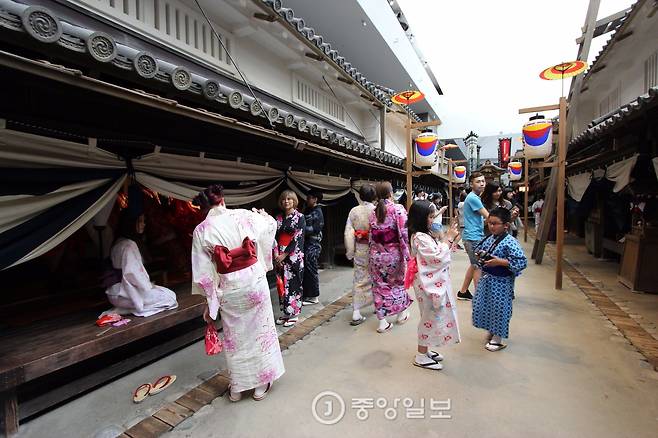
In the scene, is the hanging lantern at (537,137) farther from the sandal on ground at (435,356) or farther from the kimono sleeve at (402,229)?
the sandal on ground at (435,356)

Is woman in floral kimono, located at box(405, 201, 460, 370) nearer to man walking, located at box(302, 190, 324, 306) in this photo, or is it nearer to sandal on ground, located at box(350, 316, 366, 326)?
sandal on ground, located at box(350, 316, 366, 326)

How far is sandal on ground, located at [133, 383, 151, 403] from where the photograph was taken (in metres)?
3.15

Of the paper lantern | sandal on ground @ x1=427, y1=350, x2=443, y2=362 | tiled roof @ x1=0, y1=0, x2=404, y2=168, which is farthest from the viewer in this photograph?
the paper lantern

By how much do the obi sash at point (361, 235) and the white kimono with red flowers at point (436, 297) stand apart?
5.05 ft

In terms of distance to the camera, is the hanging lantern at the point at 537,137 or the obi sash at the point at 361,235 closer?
the obi sash at the point at 361,235

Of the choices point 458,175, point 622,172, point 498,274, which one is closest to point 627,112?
point 622,172

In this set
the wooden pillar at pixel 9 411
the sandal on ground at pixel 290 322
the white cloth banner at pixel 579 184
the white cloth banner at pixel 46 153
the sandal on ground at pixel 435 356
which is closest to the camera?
the white cloth banner at pixel 46 153

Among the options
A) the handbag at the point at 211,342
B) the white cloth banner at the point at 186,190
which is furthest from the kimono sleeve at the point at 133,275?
the handbag at the point at 211,342

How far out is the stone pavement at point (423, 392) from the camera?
107 inches

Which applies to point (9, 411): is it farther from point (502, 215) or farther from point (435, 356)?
point (502, 215)

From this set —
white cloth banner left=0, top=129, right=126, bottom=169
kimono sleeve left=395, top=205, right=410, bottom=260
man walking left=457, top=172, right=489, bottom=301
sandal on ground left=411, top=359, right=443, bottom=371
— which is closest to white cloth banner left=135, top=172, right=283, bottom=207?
white cloth banner left=0, top=129, right=126, bottom=169

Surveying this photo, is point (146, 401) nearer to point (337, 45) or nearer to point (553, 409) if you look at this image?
point (553, 409)

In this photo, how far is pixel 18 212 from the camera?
260cm

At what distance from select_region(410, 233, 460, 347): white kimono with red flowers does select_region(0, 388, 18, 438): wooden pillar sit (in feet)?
12.1
